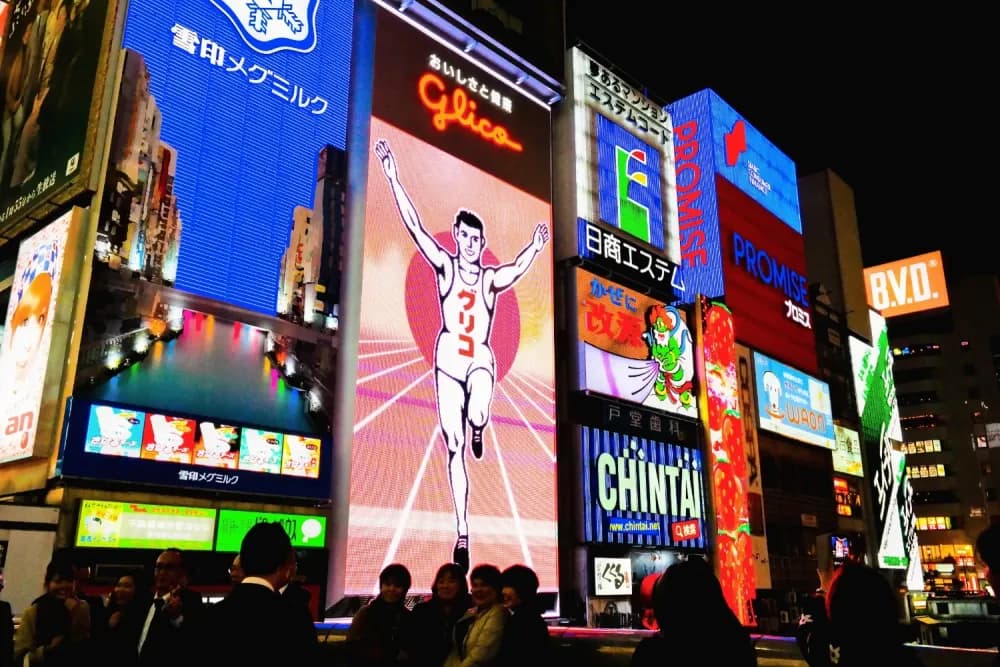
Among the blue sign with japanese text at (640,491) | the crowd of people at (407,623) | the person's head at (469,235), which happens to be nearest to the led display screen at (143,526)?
the crowd of people at (407,623)

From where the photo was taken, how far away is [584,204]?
21688mm

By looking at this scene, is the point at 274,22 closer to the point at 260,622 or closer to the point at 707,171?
the point at 260,622

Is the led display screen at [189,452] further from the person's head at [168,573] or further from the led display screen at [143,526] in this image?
the person's head at [168,573]

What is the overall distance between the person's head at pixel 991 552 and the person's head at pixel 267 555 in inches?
104

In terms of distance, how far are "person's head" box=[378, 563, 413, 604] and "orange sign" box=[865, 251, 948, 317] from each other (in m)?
48.3

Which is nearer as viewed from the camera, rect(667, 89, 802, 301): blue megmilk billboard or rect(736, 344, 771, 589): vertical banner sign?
rect(736, 344, 771, 589): vertical banner sign

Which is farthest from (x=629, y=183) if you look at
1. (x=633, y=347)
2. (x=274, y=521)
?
(x=274, y=521)

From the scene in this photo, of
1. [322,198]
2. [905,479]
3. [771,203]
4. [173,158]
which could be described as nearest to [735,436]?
[771,203]

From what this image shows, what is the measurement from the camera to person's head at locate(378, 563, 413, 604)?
5188 millimetres

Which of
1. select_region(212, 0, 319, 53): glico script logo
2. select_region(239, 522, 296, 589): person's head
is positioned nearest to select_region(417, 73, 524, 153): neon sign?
select_region(212, 0, 319, 53): glico script logo

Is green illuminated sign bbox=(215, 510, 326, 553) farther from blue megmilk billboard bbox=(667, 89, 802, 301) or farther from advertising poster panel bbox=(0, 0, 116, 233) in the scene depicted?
blue megmilk billboard bbox=(667, 89, 802, 301)

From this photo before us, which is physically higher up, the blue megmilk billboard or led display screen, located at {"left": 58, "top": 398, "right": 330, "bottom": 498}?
the blue megmilk billboard

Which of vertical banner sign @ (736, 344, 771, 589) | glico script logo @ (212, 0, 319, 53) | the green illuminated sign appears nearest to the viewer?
the green illuminated sign

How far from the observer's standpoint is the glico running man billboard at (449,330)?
15.1m
